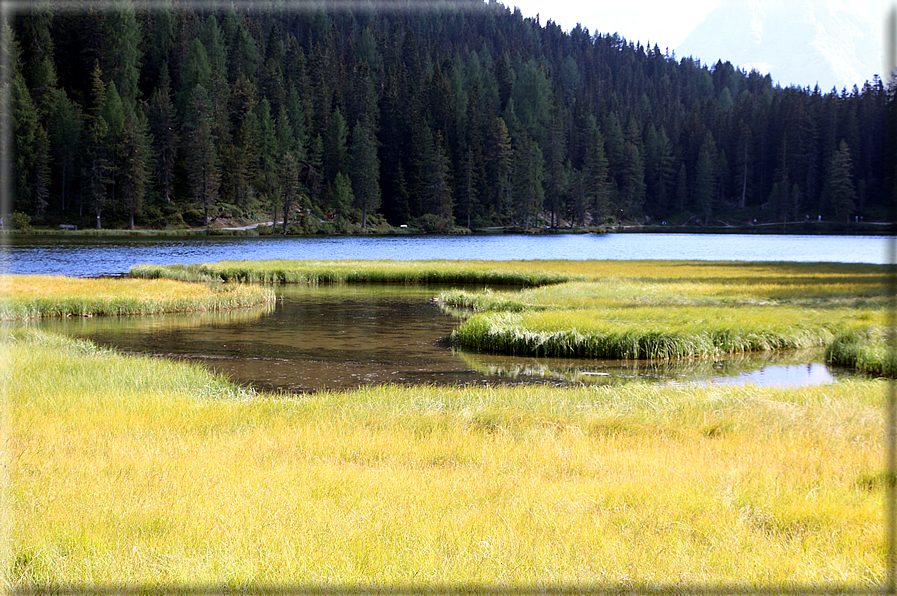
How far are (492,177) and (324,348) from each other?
136161 mm

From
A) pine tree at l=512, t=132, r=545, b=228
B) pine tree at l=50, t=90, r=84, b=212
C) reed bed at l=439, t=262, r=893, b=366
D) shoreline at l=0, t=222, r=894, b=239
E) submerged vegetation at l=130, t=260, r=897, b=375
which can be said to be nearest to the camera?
reed bed at l=439, t=262, r=893, b=366

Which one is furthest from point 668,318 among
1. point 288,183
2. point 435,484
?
point 288,183

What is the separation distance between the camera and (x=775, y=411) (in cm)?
1361

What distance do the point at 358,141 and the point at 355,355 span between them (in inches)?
4722

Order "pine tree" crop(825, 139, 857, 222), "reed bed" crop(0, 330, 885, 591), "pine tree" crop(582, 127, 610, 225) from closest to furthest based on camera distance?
"reed bed" crop(0, 330, 885, 591), "pine tree" crop(825, 139, 857, 222), "pine tree" crop(582, 127, 610, 225)

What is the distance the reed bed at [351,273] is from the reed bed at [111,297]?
25.5 feet

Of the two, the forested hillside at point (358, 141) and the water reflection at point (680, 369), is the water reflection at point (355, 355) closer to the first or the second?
the water reflection at point (680, 369)

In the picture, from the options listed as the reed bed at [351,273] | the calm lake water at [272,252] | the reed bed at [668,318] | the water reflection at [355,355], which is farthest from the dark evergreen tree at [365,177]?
the water reflection at [355,355]

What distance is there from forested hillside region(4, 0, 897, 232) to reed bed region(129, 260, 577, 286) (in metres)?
62.3

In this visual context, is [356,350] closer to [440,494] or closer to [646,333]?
[646,333]

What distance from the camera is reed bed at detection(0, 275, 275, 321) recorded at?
33.7 metres

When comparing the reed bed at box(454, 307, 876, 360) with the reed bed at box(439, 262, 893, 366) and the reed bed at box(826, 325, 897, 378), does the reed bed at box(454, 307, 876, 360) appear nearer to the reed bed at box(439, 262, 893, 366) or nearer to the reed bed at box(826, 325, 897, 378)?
the reed bed at box(439, 262, 893, 366)

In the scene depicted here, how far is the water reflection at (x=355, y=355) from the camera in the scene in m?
22.2

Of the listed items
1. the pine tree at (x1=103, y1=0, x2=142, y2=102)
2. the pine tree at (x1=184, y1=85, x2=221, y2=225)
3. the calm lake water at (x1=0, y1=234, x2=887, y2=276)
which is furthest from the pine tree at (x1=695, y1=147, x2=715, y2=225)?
the pine tree at (x1=103, y1=0, x2=142, y2=102)
